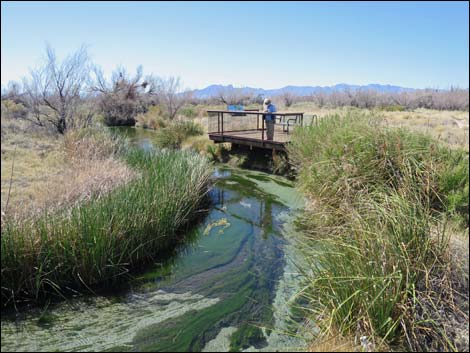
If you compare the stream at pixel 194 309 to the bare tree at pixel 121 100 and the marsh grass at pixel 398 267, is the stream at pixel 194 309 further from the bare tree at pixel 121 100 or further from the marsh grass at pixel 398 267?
the bare tree at pixel 121 100

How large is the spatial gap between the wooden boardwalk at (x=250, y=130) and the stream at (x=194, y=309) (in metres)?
4.55

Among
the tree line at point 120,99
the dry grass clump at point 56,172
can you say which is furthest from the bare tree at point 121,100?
the dry grass clump at point 56,172

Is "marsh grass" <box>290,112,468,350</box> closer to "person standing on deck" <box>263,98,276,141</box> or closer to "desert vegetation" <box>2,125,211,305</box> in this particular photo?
"desert vegetation" <box>2,125,211,305</box>

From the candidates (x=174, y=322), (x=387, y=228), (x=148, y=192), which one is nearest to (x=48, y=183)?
(x=148, y=192)

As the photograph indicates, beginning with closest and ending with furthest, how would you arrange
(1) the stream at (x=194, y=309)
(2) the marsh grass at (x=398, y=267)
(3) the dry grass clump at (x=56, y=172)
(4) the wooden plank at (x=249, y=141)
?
1. (2) the marsh grass at (x=398, y=267)
2. (1) the stream at (x=194, y=309)
3. (3) the dry grass clump at (x=56, y=172)
4. (4) the wooden plank at (x=249, y=141)

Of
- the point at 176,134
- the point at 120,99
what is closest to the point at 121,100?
the point at 120,99

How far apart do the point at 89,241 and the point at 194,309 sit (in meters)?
1.46

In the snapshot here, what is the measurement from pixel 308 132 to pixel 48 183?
18.2 feet

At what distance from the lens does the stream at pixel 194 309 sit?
3.12m

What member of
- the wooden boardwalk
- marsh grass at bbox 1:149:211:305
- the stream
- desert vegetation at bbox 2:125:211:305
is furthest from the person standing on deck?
marsh grass at bbox 1:149:211:305

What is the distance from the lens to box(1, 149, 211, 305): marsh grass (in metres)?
3.55

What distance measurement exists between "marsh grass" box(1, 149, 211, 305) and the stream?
0.25 meters

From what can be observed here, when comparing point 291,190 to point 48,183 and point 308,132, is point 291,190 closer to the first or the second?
point 308,132

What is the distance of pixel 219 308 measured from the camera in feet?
12.4
